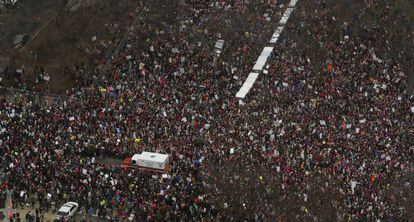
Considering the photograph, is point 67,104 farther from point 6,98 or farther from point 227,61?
point 227,61

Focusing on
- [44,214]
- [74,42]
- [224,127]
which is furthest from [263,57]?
[44,214]

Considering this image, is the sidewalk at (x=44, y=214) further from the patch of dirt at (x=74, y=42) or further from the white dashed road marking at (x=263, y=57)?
the white dashed road marking at (x=263, y=57)

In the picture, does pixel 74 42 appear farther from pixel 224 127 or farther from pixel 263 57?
pixel 224 127

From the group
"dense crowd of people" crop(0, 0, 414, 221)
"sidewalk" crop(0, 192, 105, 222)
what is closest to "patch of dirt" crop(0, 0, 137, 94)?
"dense crowd of people" crop(0, 0, 414, 221)

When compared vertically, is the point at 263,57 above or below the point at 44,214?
below

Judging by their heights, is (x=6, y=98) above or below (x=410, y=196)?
above

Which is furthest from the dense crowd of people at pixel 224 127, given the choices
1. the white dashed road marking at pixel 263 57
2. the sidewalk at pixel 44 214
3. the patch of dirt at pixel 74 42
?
the patch of dirt at pixel 74 42

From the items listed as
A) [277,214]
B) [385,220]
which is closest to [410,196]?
[385,220]

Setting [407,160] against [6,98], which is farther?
[6,98]
